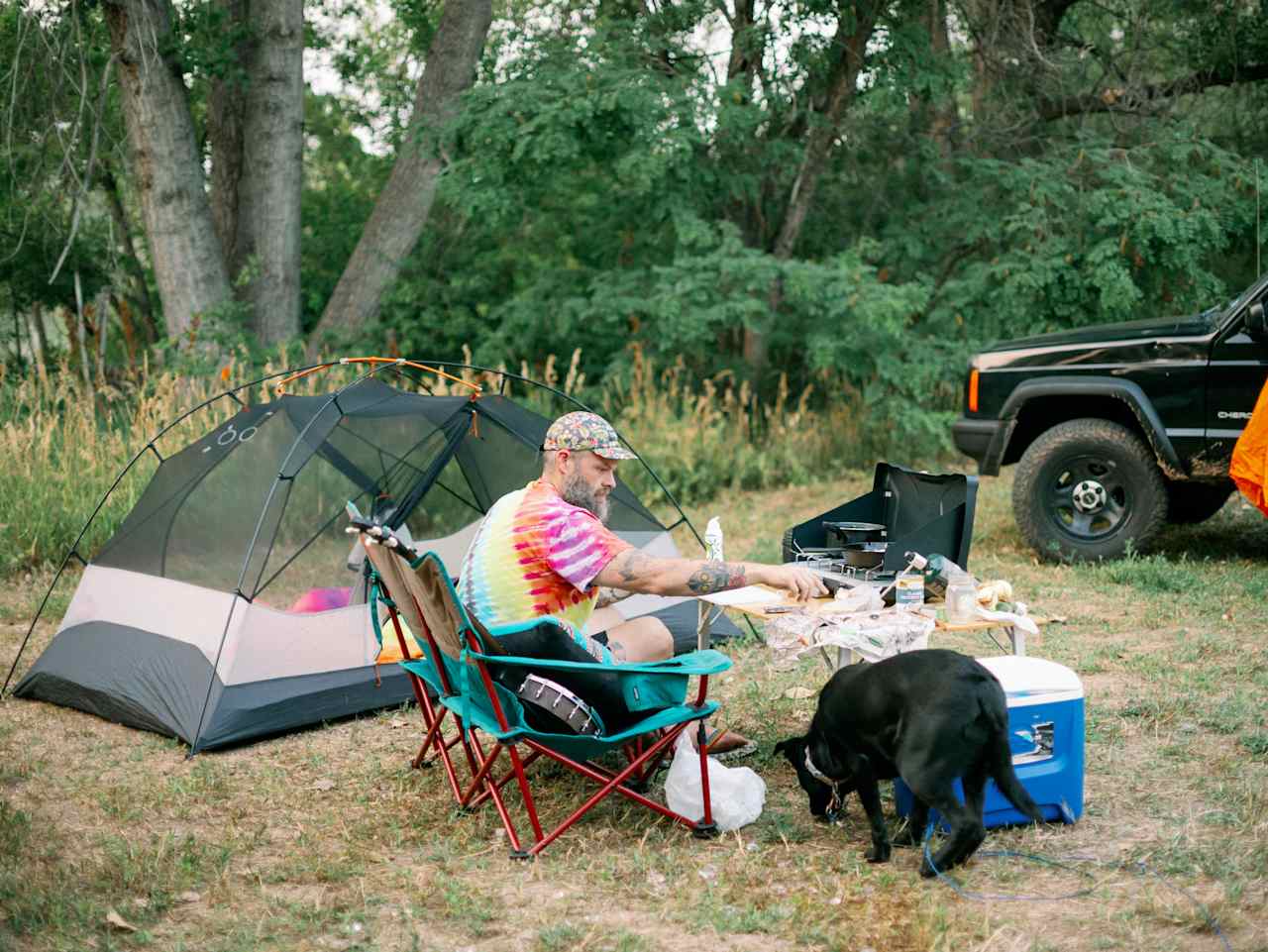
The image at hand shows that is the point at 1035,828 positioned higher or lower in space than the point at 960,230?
lower

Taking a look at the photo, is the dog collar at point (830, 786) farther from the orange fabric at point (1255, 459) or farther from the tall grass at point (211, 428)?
the orange fabric at point (1255, 459)

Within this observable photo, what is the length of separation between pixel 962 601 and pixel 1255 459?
3.33 metres

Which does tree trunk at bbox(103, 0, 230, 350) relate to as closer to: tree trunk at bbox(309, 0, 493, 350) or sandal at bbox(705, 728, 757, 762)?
tree trunk at bbox(309, 0, 493, 350)

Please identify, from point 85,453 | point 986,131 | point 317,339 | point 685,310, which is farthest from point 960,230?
point 85,453

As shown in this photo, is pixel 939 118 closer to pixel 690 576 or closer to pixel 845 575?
pixel 845 575

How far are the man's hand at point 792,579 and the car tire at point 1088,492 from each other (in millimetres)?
4030

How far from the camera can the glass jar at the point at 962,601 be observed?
4.14 meters

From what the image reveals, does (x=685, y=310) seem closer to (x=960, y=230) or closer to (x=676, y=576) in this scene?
(x=960, y=230)

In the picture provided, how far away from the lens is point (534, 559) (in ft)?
13.4

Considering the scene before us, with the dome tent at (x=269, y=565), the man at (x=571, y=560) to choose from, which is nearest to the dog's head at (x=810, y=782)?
the man at (x=571, y=560)

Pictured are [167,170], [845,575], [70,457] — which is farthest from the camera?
[167,170]

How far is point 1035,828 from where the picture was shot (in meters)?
3.94

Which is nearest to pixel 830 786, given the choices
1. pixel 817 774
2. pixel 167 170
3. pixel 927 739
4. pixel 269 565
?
pixel 817 774

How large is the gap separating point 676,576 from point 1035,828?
4.33ft
